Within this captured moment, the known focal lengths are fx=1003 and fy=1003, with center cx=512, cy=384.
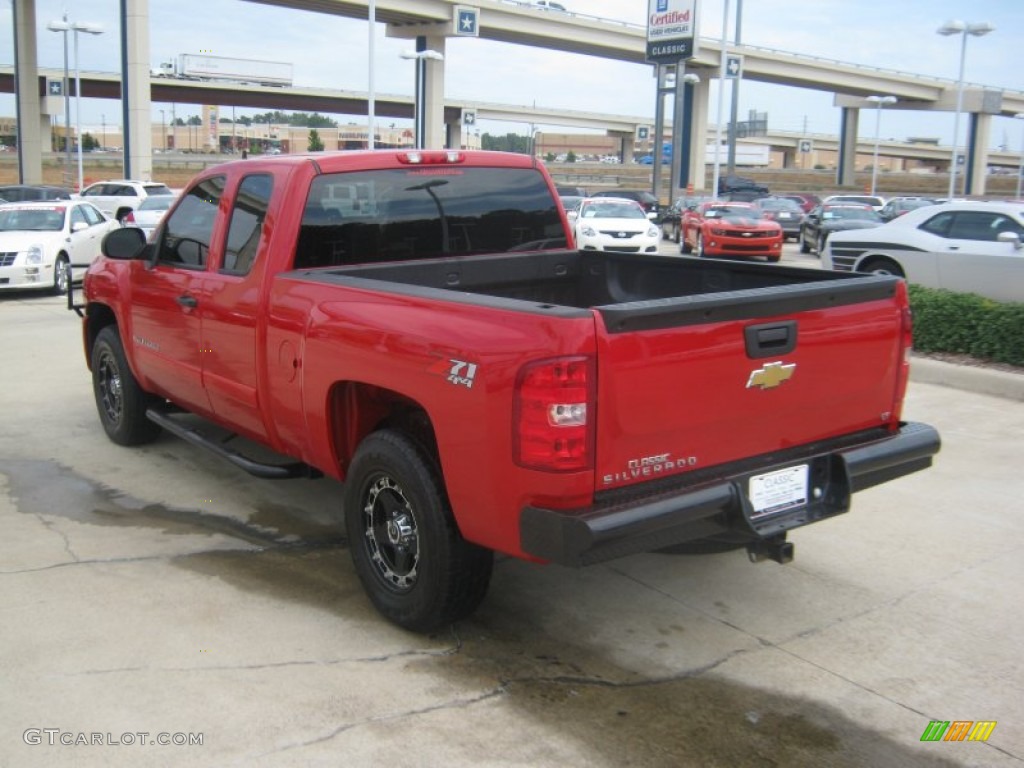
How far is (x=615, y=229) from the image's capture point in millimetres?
24406

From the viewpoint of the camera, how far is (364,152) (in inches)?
218

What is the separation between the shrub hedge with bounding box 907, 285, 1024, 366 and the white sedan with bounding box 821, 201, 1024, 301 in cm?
218

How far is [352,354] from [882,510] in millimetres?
3634

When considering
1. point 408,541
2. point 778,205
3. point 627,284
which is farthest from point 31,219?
point 778,205

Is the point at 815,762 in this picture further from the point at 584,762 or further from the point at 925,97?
the point at 925,97

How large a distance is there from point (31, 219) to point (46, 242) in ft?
3.49

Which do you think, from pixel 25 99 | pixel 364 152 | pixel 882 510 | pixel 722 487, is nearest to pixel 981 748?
pixel 722 487

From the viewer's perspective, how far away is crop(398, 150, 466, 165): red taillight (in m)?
5.54

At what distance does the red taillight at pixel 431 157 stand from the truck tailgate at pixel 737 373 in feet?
7.47

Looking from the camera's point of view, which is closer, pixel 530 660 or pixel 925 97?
pixel 530 660

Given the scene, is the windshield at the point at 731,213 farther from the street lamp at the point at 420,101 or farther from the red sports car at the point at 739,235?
the street lamp at the point at 420,101

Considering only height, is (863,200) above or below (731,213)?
above

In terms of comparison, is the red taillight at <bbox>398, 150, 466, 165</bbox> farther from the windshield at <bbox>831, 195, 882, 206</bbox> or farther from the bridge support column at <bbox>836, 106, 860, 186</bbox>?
the bridge support column at <bbox>836, 106, 860, 186</bbox>

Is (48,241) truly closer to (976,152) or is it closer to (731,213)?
(731,213)
